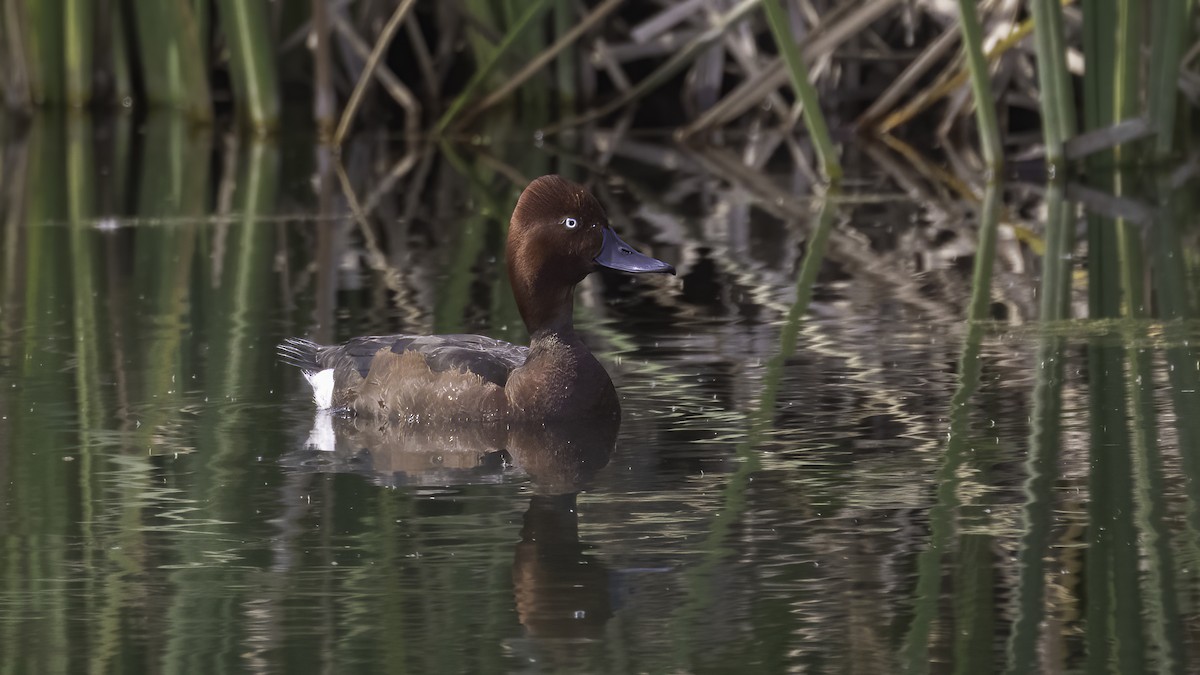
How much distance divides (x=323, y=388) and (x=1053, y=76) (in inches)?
178

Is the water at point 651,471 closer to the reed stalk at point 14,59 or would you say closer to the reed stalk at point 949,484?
the reed stalk at point 949,484

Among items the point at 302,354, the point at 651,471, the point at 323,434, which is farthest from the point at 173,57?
the point at 651,471

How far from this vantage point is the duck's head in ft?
18.7

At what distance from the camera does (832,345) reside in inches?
256

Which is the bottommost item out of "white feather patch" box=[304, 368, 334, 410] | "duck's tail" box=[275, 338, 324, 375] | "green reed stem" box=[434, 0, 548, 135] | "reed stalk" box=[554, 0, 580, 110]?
"white feather patch" box=[304, 368, 334, 410]

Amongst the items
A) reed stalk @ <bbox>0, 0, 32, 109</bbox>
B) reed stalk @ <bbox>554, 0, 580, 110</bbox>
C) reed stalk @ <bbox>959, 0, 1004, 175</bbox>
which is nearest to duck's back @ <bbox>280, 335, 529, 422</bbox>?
reed stalk @ <bbox>959, 0, 1004, 175</bbox>

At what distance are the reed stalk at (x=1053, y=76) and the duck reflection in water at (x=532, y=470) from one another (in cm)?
428

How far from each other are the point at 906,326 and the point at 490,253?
245 cm

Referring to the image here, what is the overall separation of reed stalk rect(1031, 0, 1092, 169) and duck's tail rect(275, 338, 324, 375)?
4.05m

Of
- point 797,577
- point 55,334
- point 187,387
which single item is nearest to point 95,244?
point 55,334

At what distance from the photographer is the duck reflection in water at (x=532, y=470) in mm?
3900

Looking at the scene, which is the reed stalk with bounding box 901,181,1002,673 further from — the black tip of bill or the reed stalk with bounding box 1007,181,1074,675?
the black tip of bill

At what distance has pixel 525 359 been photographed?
18.6 ft

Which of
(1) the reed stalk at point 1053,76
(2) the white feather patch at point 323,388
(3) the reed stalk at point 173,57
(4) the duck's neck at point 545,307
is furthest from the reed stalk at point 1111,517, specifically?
(3) the reed stalk at point 173,57
